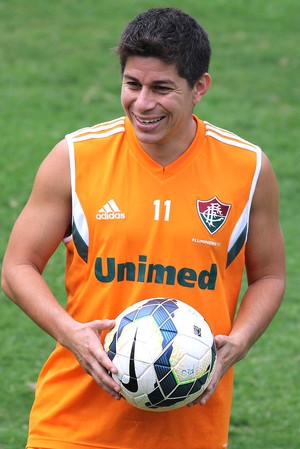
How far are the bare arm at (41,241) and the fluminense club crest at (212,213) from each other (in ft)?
1.94

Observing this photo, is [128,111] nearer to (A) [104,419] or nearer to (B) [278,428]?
(A) [104,419]

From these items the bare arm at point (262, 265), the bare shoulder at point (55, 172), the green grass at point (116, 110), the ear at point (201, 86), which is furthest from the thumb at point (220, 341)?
the green grass at point (116, 110)

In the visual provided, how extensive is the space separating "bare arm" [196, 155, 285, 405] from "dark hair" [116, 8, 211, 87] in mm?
573

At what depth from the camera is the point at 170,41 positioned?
16.5 ft

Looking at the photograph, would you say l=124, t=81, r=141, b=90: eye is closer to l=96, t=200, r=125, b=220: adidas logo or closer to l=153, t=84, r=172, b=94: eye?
l=153, t=84, r=172, b=94: eye

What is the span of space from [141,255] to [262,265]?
2.24 feet

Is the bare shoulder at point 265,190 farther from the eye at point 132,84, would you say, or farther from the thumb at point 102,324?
the thumb at point 102,324

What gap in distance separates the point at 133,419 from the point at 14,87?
9.94 metres

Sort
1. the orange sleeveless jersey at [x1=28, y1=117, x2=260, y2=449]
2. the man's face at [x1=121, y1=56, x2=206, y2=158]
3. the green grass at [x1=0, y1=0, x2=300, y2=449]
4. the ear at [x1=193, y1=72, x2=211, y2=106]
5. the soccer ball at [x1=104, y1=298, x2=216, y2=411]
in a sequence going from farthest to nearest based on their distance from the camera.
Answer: the green grass at [x1=0, y1=0, x2=300, y2=449] → the ear at [x1=193, y1=72, x2=211, y2=106] → the orange sleeveless jersey at [x1=28, y1=117, x2=260, y2=449] → the man's face at [x1=121, y1=56, x2=206, y2=158] → the soccer ball at [x1=104, y1=298, x2=216, y2=411]

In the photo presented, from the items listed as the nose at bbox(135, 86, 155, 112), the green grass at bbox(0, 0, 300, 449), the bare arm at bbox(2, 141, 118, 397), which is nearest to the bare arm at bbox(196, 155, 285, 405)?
the nose at bbox(135, 86, 155, 112)

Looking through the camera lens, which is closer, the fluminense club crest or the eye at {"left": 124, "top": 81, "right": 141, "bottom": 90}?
the eye at {"left": 124, "top": 81, "right": 141, "bottom": 90}

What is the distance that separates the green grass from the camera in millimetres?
Answer: 8406

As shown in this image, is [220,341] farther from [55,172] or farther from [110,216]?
[55,172]

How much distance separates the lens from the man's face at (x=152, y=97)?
4988mm
